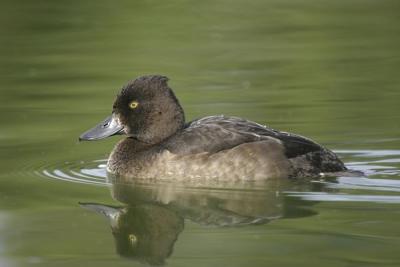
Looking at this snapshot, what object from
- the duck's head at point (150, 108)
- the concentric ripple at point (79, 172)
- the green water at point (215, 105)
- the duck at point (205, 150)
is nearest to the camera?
the green water at point (215, 105)

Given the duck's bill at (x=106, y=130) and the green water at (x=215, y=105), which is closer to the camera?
the green water at (x=215, y=105)

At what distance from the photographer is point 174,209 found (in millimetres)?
8367

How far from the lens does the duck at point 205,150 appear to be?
30.0 ft

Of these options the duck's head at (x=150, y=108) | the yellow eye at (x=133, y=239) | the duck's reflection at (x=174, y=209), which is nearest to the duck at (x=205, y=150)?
the duck's head at (x=150, y=108)

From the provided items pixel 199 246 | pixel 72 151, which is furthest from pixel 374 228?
pixel 72 151

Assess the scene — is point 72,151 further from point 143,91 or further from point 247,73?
point 247,73

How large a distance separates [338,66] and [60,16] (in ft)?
22.9

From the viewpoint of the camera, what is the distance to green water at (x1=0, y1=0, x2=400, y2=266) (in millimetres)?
7246

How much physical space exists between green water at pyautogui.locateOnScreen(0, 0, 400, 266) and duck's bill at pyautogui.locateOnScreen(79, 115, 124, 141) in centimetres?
29

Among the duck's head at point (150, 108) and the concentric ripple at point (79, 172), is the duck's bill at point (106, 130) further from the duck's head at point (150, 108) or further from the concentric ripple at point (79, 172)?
the concentric ripple at point (79, 172)

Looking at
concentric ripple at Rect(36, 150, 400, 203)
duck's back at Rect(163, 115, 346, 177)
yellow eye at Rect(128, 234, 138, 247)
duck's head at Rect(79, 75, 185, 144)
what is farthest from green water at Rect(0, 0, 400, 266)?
duck's head at Rect(79, 75, 185, 144)

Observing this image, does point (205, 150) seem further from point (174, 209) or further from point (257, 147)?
point (174, 209)


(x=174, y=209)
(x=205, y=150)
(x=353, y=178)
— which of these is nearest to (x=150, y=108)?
(x=205, y=150)

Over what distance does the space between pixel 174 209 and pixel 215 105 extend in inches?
165
